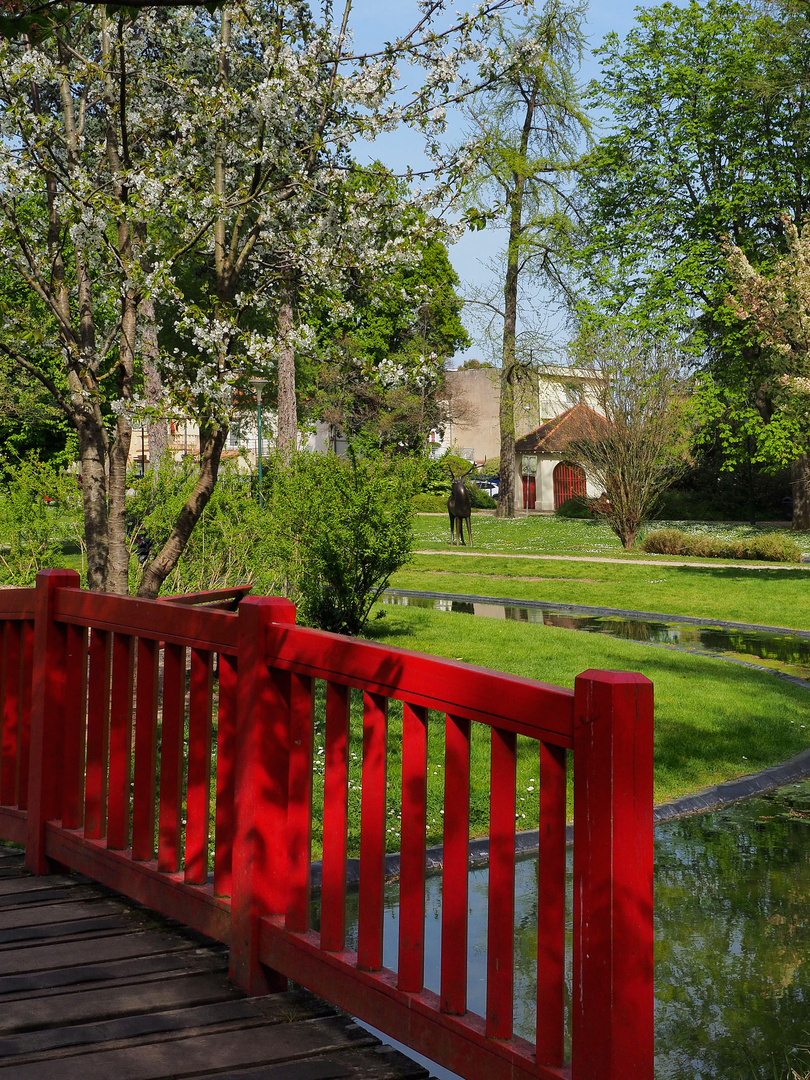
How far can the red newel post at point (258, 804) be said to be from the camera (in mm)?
3211

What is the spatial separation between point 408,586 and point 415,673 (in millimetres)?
→ 18063

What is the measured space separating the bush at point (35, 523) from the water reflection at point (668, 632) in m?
6.38

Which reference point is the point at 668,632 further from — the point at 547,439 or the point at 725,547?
the point at 547,439

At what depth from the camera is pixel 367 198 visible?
308 inches

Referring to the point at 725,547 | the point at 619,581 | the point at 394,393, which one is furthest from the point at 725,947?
the point at 394,393

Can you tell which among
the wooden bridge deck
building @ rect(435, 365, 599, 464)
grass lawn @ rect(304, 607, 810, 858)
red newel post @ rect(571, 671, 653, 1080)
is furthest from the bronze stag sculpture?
red newel post @ rect(571, 671, 653, 1080)

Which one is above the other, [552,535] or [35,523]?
[35,523]

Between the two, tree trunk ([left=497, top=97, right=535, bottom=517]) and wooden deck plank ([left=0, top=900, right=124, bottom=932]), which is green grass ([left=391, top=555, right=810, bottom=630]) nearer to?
wooden deck plank ([left=0, top=900, right=124, bottom=932])

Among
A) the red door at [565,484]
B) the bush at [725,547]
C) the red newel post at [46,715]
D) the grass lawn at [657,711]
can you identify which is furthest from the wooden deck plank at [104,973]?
the red door at [565,484]

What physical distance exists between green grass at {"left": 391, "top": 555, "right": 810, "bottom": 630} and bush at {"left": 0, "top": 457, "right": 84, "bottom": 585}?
561cm

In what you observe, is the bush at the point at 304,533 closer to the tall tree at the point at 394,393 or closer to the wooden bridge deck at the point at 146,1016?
the wooden bridge deck at the point at 146,1016

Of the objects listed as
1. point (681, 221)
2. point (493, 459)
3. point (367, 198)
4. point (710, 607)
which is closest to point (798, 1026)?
point (367, 198)

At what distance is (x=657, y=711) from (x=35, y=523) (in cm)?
687

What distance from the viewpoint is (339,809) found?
2.99m
